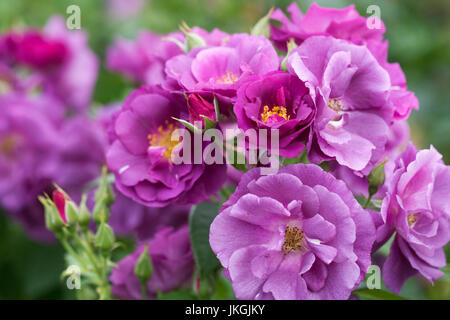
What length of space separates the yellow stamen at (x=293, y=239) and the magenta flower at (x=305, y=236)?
0.9 inches

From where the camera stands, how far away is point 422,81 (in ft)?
8.82

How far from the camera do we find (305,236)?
85 cm

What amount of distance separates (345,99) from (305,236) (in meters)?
0.26

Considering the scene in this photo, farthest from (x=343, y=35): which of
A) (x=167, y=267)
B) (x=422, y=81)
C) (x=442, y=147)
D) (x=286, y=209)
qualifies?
(x=422, y=81)

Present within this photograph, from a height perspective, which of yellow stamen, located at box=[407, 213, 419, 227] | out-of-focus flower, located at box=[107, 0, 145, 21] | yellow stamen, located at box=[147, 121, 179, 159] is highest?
out-of-focus flower, located at box=[107, 0, 145, 21]

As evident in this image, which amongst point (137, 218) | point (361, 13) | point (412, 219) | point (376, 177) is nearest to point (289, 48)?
point (376, 177)

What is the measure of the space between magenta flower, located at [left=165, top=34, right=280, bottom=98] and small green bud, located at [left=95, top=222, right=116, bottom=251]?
272 mm

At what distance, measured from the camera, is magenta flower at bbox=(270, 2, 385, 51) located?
39.6 inches

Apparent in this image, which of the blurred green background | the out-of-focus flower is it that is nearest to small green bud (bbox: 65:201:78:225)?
the blurred green background

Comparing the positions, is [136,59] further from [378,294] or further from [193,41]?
[378,294]

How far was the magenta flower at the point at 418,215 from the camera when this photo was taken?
88cm

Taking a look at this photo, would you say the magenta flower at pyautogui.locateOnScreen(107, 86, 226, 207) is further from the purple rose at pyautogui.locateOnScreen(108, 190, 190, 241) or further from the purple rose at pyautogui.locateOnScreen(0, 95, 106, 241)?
the purple rose at pyautogui.locateOnScreen(0, 95, 106, 241)

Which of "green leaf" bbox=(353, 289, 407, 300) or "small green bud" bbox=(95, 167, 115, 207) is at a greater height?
"small green bud" bbox=(95, 167, 115, 207)
